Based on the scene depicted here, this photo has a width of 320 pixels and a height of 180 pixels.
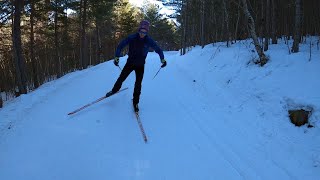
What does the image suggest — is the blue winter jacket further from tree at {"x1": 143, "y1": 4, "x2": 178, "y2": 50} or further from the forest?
tree at {"x1": 143, "y1": 4, "x2": 178, "y2": 50}

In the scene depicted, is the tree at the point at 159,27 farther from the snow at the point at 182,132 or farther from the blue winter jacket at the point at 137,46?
the blue winter jacket at the point at 137,46

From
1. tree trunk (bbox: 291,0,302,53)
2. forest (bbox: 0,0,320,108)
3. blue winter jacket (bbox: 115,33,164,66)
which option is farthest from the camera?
forest (bbox: 0,0,320,108)

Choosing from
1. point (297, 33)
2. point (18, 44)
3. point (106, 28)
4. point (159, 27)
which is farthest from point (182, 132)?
point (159, 27)

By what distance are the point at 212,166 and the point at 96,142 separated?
2284 millimetres

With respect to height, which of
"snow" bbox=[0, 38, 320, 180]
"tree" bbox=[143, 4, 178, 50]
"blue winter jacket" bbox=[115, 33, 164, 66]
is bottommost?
"snow" bbox=[0, 38, 320, 180]

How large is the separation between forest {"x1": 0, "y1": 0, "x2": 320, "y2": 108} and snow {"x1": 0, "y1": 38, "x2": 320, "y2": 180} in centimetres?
184

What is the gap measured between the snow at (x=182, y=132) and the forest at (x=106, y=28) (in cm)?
184

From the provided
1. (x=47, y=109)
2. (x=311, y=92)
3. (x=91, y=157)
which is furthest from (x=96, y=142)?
(x=311, y=92)

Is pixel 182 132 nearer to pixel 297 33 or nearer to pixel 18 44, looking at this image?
pixel 297 33

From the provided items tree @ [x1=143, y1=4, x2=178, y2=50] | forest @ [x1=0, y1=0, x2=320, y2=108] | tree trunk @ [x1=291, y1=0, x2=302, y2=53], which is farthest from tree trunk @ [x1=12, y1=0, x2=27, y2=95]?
tree @ [x1=143, y1=4, x2=178, y2=50]

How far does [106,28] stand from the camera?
→ 40500 mm

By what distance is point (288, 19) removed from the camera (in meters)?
17.1

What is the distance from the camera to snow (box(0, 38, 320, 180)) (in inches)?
207

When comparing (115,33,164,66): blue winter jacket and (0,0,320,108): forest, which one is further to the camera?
(0,0,320,108): forest
